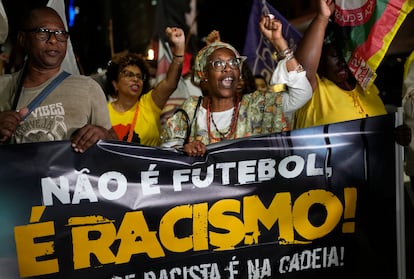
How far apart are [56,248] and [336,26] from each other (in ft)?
7.66

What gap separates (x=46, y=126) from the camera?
133 inches

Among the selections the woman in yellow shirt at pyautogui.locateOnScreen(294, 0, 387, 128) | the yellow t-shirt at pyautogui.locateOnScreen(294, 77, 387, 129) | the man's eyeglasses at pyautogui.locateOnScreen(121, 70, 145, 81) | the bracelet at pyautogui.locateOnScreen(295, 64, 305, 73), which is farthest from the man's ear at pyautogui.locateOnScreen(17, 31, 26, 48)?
the yellow t-shirt at pyautogui.locateOnScreen(294, 77, 387, 129)

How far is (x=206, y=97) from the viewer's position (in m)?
3.81

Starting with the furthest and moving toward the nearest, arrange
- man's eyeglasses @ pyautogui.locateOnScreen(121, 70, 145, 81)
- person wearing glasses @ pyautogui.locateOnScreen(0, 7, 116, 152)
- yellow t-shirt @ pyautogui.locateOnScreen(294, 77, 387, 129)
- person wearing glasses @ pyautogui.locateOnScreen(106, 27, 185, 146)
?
man's eyeglasses @ pyautogui.locateOnScreen(121, 70, 145, 81) → person wearing glasses @ pyautogui.locateOnScreen(106, 27, 185, 146) → yellow t-shirt @ pyautogui.locateOnScreen(294, 77, 387, 129) → person wearing glasses @ pyautogui.locateOnScreen(0, 7, 116, 152)

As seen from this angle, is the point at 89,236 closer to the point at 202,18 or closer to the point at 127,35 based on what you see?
the point at 127,35

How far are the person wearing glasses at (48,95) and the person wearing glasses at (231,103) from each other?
1.60 feet

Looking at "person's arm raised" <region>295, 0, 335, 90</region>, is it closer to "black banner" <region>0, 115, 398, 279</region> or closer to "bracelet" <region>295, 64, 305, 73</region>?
"bracelet" <region>295, 64, 305, 73</region>

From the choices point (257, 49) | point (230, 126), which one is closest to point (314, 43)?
point (230, 126)

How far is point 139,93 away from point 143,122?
433mm

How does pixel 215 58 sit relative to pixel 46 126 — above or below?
above

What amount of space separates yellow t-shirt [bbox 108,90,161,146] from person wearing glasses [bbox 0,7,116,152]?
0.98 m

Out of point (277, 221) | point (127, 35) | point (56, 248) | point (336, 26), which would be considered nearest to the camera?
point (56, 248)

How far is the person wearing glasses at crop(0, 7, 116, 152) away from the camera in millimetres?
3355

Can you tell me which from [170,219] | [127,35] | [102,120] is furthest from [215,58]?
[127,35]
